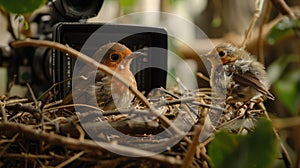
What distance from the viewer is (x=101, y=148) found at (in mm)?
559

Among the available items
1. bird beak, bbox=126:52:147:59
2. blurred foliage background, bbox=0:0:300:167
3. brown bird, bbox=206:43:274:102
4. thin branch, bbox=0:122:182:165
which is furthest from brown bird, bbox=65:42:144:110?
blurred foliage background, bbox=0:0:300:167

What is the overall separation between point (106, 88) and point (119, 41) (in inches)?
4.2

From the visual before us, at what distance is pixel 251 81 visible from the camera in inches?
34.6

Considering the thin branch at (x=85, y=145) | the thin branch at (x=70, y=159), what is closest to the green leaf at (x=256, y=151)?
the thin branch at (x=85, y=145)

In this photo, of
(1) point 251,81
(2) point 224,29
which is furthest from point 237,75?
(2) point 224,29

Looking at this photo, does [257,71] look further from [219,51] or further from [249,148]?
[249,148]

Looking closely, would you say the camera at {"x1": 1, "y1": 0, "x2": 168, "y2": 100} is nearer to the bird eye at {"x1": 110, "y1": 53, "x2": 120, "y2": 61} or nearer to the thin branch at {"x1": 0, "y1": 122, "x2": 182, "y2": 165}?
the bird eye at {"x1": 110, "y1": 53, "x2": 120, "y2": 61}

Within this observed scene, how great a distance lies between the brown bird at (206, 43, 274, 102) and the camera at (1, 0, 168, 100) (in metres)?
0.11

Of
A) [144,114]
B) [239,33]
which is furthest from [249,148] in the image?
[239,33]

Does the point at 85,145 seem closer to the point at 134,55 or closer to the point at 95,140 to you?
the point at 95,140

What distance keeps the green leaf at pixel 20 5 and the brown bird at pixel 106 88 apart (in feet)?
0.57

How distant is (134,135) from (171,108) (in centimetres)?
19

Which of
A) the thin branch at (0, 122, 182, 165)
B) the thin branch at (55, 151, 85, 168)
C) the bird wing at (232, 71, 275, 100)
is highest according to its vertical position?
the bird wing at (232, 71, 275, 100)

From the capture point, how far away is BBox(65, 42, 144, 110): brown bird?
0.88 meters
